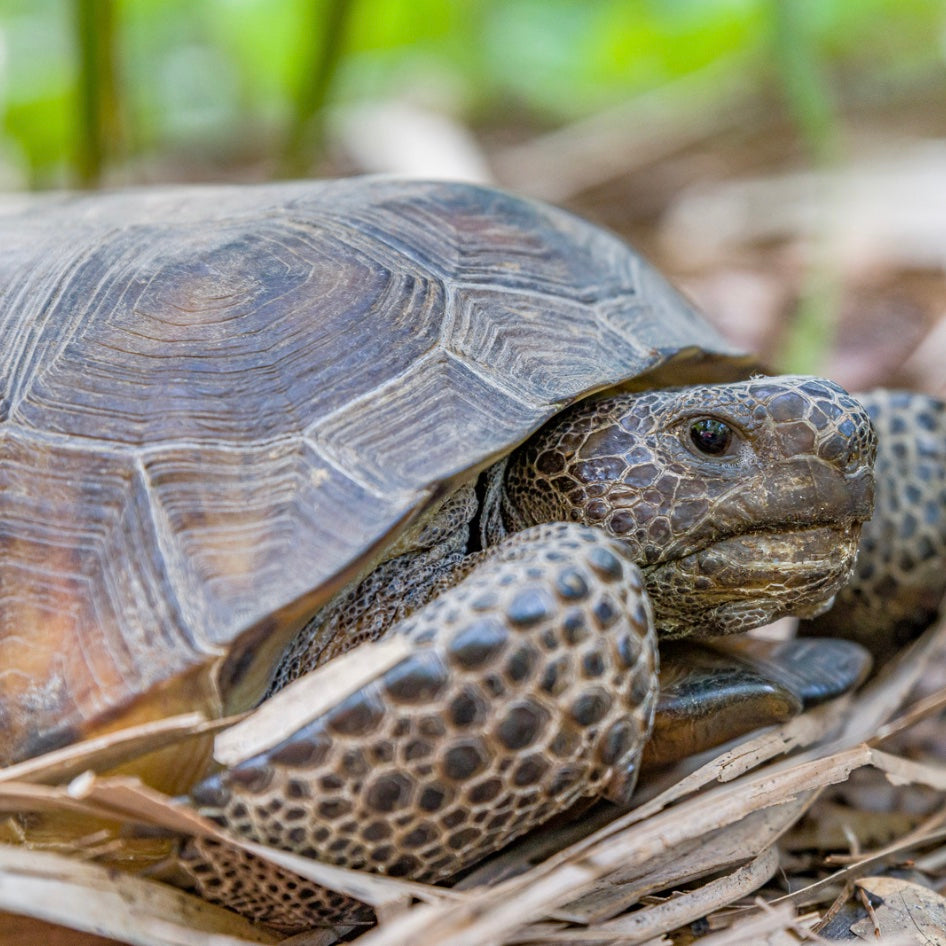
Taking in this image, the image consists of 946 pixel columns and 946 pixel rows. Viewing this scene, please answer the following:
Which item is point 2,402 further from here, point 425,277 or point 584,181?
point 584,181

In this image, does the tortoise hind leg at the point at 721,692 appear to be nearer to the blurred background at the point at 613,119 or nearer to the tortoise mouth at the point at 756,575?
the tortoise mouth at the point at 756,575

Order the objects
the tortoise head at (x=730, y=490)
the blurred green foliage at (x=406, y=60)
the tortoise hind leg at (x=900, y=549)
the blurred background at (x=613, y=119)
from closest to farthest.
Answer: the tortoise head at (x=730, y=490), the tortoise hind leg at (x=900, y=549), the blurred background at (x=613, y=119), the blurred green foliage at (x=406, y=60)

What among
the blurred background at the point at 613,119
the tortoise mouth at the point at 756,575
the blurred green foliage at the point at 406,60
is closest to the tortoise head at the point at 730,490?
the tortoise mouth at the point at 756,575

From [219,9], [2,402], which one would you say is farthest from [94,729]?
[219,9]

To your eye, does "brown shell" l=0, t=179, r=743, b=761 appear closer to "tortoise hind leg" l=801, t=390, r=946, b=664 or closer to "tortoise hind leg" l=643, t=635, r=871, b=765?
"tortoise hind leg" l=643, t=635, r=871, b=765

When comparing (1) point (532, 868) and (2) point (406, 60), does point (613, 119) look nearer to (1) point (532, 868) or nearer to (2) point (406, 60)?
(2) point (406, 60)

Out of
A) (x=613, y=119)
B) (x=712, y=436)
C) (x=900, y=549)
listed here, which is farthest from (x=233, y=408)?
(x=613, y=119)
